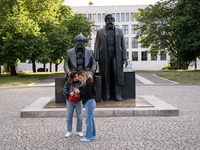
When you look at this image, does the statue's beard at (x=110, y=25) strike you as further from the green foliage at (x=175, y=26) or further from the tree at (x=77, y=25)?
the tree at (x=77, y=25)

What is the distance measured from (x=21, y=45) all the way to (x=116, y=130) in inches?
880

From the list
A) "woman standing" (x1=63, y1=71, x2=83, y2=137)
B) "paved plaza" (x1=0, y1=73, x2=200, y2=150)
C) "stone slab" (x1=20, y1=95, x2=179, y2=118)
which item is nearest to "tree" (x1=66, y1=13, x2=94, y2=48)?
"stone slab" (x1=20, y1=95, x2=179, y2=118)

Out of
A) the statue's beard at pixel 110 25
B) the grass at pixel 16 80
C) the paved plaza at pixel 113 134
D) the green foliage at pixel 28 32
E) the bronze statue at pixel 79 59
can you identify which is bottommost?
the grass at pixel 16 80

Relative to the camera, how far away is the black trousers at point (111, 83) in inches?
365

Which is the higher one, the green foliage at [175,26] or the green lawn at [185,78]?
the green foliage at [175,26]

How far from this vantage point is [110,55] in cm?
925

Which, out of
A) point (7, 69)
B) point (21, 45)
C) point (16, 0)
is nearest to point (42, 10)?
point (16, 0)

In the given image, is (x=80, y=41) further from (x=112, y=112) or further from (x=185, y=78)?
(x=185, y=78)

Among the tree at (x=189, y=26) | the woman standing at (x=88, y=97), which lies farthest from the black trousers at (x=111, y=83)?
the tree at (x=189, y=26)

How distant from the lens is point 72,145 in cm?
493

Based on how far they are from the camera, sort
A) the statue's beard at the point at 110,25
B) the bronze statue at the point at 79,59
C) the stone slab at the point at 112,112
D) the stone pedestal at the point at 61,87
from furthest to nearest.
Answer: the statue's beard at the point at 110,25 → the stone pedestal at the point at 61,87 → the bronze statue at the point at 79,59 → the stone slab at the point at 112,112

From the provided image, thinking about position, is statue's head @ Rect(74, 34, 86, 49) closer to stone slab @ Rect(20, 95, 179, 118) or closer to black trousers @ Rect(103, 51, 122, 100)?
black trousers @ Rect(103, 51, 122, 100)

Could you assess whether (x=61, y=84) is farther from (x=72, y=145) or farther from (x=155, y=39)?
(x=155, y=39)

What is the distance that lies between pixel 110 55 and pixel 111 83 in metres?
1.01
